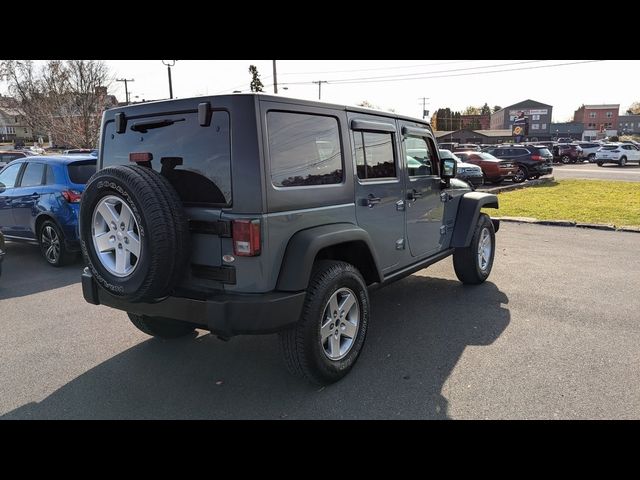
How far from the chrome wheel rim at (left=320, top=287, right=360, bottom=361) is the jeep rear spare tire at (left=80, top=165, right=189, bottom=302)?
1.08 meters

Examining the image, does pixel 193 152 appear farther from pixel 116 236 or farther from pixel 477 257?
pixel 477 257

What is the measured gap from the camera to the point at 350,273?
131 inches

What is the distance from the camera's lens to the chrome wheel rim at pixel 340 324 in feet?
10.7

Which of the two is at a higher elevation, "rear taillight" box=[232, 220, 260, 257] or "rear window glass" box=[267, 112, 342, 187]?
"rear window glass" box=[267, 112, 342, 187]

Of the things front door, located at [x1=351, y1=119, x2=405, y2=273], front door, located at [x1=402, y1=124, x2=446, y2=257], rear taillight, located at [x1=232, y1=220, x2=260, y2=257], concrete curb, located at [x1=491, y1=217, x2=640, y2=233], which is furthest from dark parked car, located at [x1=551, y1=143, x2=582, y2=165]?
rear taillight, located at [x1=232, y1=220, x2=260, y2=257]

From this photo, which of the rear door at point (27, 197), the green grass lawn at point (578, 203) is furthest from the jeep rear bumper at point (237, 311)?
the green grass lawn at point (578, 203)

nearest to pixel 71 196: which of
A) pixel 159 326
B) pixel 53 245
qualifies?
pixel 53 245

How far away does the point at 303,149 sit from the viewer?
10.4 feet

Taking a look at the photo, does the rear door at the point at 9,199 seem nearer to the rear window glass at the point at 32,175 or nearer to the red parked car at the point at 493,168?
the rear window glass at the point at 32,175

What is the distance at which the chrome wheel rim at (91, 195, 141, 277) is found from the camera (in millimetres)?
2879

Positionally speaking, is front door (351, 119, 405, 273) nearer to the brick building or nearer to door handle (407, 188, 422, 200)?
door handle (407, 188, 422, 200)

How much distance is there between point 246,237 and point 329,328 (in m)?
0.97

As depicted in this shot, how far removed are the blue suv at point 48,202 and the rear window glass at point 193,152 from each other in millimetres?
3967

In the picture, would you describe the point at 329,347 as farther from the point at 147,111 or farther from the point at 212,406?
the point at 147,111
